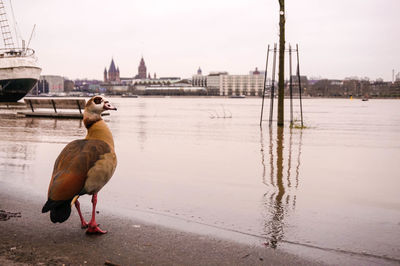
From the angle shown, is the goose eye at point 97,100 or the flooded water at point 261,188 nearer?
the goose eye at point 97,100

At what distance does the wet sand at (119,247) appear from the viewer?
358 centimetres

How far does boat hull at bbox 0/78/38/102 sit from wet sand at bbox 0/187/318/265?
40.4 m

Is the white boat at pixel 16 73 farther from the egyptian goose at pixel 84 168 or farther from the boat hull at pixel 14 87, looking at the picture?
the egyptian goose at pixel 84 168

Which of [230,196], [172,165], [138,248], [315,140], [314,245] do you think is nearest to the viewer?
[138,248]

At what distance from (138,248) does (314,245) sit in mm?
1744

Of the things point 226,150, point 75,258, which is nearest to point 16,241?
point 75,258

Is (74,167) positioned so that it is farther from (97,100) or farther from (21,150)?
(21,150)

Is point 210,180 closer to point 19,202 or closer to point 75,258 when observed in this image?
point 19,202

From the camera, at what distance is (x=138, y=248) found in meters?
3.87

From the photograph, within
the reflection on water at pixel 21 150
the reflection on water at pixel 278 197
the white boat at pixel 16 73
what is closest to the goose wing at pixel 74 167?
the reflection on water at pixel 278 197

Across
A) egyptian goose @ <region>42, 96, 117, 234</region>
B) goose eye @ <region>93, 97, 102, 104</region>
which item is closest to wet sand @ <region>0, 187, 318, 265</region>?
egyptian goose @ <region>42, 96, 117, 234</region>

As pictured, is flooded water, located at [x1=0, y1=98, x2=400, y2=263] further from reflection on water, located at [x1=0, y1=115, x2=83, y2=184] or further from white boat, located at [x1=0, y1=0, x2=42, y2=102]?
white boat, located at [x1=0, y1=0, x2=42, y2=102]

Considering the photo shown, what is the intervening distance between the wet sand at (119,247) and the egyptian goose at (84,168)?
0.89ft

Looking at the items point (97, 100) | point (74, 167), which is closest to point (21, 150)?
point (97, 100)
